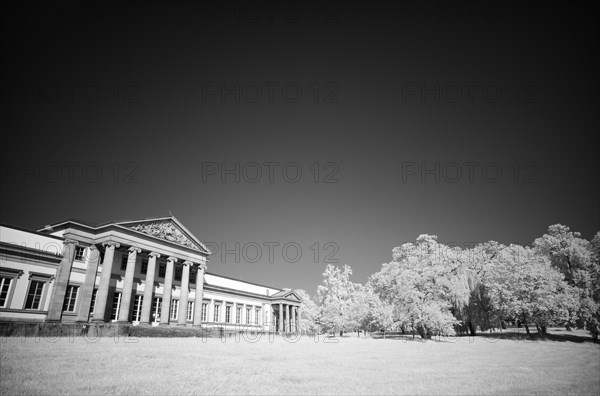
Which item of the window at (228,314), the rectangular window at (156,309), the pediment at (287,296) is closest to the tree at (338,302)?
the pediment at (287,296)

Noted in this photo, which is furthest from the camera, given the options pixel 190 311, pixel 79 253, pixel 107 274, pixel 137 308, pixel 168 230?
pixel 190 311

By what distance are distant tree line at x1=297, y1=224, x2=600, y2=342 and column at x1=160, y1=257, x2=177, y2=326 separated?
26.0 meters

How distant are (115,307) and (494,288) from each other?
44.2 meters

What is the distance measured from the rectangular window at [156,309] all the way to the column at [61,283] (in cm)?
1050

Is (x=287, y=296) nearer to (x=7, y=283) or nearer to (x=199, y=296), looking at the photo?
(x=199, y=296)

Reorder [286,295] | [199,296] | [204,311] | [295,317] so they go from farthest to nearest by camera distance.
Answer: [295,317]
[286,295]
[204,311]
[199,296]

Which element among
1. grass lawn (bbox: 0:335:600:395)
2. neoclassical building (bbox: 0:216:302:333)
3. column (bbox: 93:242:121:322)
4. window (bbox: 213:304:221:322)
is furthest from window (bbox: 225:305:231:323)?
grass lawn (bbox: 0:335:600:395)

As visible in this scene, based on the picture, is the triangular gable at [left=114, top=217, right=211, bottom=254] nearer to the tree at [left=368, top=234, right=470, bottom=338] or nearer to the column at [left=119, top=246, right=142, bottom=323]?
the column at [left=119, top=246, right=142, bottom=323]

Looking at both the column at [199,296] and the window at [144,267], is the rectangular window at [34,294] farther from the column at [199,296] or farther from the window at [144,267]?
the column at [199,296]

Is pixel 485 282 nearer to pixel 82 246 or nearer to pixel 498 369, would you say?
pixel 498 369

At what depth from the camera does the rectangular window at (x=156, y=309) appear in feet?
124

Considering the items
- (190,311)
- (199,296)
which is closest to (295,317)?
(190,311)

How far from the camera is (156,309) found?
38.4m

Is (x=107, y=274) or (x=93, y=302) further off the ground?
(x=107, y=274)
